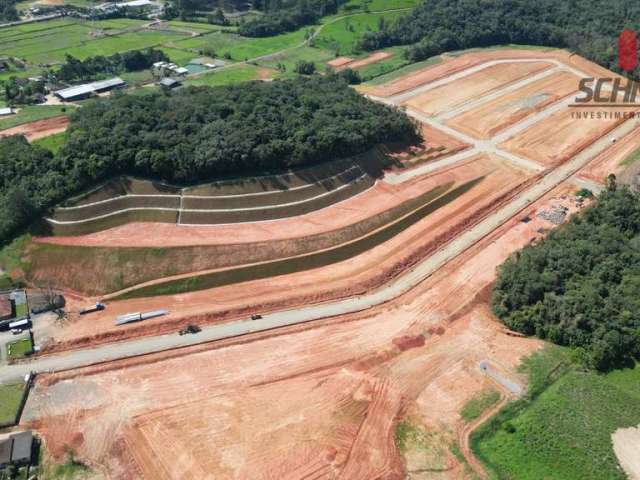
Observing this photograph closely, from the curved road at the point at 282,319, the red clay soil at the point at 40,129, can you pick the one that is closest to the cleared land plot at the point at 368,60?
the curved road at the point at 282,319

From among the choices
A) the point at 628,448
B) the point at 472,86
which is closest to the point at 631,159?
the point at 472,86

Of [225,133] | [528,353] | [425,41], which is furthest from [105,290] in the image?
[425,41]

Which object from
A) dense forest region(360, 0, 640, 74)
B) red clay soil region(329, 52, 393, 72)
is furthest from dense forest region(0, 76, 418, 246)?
dense forest region(360, 0, 640, 74)

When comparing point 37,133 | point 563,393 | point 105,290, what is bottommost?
point 563,393

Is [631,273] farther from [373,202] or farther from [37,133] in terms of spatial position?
[37,133]

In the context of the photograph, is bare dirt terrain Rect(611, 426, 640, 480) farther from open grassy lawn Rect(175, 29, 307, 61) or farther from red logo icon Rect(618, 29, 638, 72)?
open grassy lawn Rect(175, 29, 307, 61)

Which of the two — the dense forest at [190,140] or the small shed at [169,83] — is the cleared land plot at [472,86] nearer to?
the dense forest at [190,140]
